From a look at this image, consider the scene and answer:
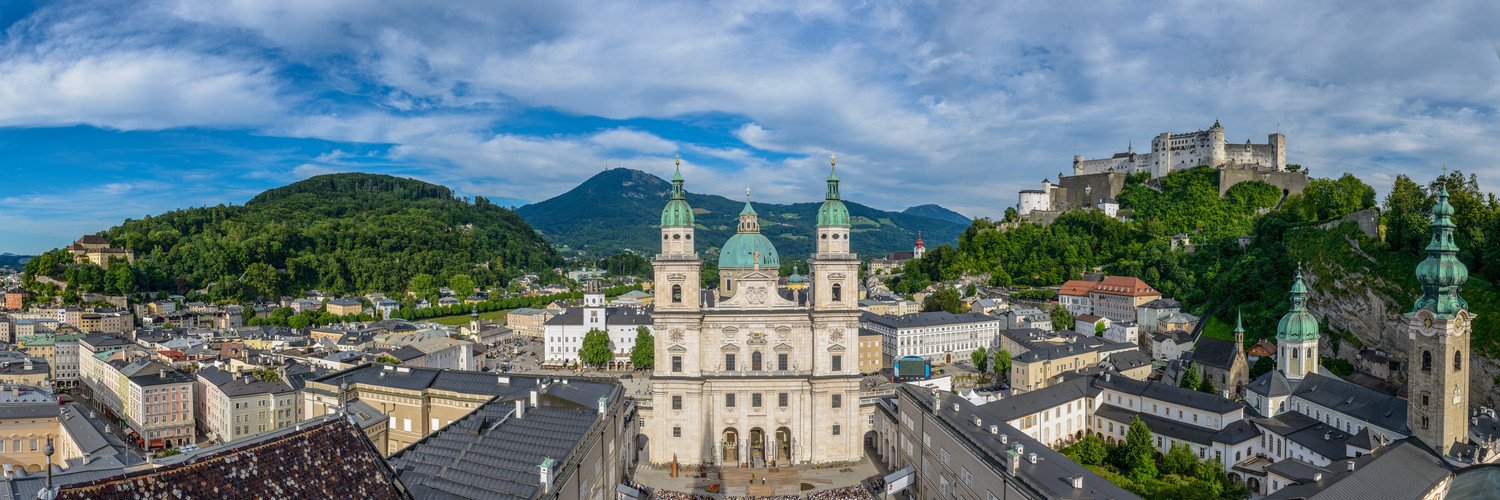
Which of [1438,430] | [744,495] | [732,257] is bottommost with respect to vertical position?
[744,495]

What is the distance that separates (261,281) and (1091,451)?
108 meters

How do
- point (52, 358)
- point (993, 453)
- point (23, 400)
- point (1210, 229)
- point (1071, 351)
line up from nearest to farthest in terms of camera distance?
point (993, 453) < point (23, 400) < point (1071, 351) < point (52, 358) < point (1210, 229)

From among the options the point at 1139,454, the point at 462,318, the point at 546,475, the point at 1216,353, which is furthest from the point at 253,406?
the point at 462,318

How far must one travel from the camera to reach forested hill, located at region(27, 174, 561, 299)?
10619 cm

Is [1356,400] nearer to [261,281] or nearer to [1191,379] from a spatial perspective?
[1191,379]

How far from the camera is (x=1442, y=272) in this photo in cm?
3089

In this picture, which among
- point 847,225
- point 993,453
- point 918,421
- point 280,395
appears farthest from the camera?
point 280,395

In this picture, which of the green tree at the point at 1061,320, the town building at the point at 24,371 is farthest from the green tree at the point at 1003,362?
the town building at the point at 24,371

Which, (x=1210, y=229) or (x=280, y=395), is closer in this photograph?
(x=280, y=395)

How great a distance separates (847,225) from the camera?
→ 36344 millimetres

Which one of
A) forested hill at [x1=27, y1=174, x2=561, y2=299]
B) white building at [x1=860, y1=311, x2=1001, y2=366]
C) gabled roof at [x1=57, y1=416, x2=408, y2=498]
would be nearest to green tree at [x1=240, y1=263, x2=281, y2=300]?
forested hill at [x1=27, y1=174, x2=561, y2=299]

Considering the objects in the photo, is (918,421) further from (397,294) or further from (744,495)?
(397,294)

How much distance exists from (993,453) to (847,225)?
1525 centimetres

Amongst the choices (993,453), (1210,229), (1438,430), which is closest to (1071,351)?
(1438,430)
